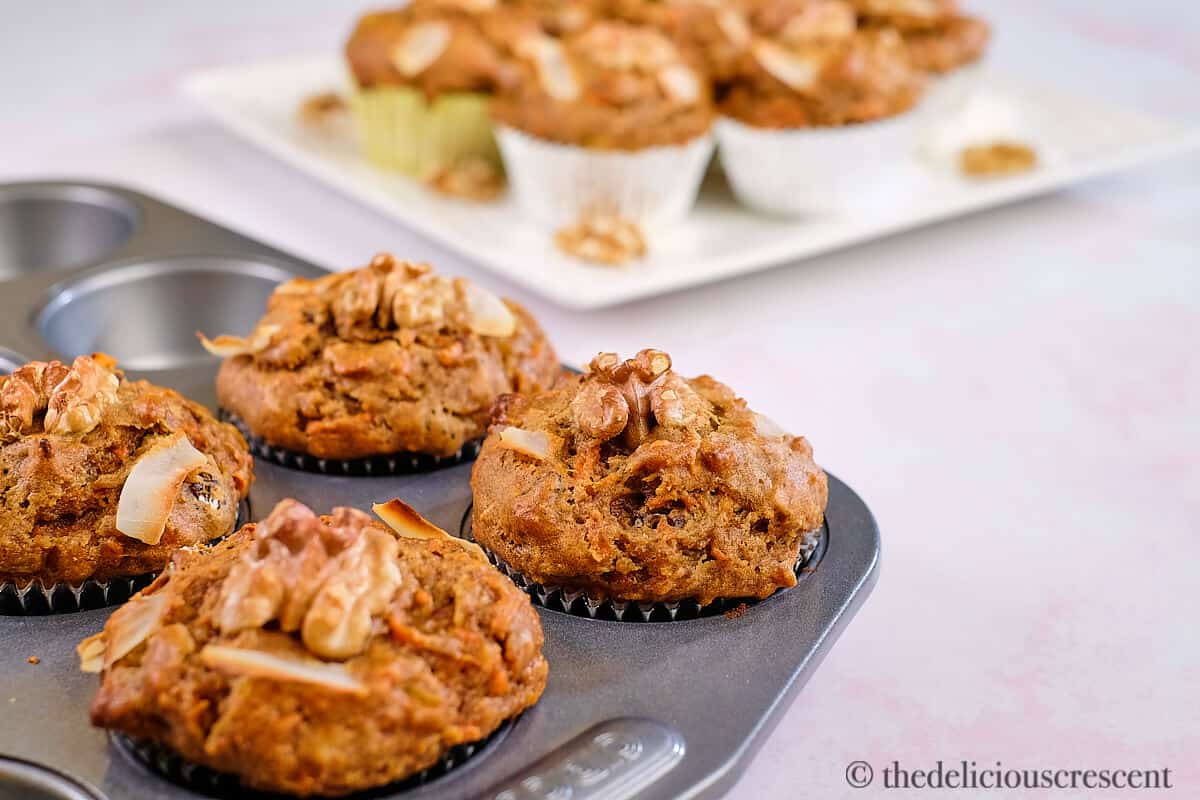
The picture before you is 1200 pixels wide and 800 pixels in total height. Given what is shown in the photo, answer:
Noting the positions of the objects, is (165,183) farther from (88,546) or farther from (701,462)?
(701,462)

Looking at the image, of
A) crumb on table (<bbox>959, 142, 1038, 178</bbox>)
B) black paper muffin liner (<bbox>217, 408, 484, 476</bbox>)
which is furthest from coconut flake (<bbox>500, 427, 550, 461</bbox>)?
crumb on table (<bbox>959, 142, 1038, 178</bbox>)

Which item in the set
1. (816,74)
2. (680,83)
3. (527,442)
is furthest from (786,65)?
(527,442)

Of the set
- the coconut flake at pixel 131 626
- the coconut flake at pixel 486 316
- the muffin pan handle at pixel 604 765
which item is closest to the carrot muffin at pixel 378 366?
the coconut flake at pixel 486 316

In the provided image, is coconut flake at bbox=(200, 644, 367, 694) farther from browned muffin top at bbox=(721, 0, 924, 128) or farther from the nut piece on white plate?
the nut piece on white plate

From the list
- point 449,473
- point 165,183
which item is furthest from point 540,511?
point 165,183

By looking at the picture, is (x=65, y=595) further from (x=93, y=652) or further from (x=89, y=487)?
(x=93, y=652)

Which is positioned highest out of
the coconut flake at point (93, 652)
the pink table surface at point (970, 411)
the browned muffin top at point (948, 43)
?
the coconut flake at point (93, 652)

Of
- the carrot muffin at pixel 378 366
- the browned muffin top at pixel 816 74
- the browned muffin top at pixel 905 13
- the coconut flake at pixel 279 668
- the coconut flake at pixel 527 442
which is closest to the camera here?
the coconut flake at pixel 279 668

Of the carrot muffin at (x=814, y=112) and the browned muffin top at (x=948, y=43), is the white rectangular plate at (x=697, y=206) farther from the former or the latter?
the browned muffin top at (x=948, y=43)
